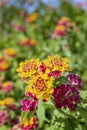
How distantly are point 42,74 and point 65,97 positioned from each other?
0.20m

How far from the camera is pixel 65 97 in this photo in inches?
109

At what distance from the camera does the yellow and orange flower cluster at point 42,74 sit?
2635 millimetres

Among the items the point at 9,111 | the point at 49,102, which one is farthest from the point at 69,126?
the point at 9,111

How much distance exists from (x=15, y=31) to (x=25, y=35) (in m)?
0.18

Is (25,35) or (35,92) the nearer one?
(35,92)

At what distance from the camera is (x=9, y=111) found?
3957 millimetres

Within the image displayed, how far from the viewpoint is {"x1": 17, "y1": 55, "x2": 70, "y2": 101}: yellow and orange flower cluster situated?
2635 millimetres

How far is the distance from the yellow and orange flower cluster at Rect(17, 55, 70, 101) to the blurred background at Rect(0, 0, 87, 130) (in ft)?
0.89

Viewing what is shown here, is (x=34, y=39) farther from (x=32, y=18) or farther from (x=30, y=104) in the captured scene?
(x=30, y=104)

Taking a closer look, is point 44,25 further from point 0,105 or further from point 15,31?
point 0,105

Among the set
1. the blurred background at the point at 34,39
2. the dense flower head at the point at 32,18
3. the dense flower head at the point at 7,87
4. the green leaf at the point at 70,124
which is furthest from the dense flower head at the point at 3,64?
the green leaf at the point at 70,124

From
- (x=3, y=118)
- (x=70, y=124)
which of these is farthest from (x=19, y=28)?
(x=70, y=124)

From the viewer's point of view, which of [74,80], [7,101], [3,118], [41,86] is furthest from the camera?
[7,101]

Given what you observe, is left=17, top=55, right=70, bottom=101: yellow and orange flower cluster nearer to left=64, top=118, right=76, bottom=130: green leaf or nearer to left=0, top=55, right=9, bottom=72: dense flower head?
left=64, top=118, right=76, bottom=130: green leaf
